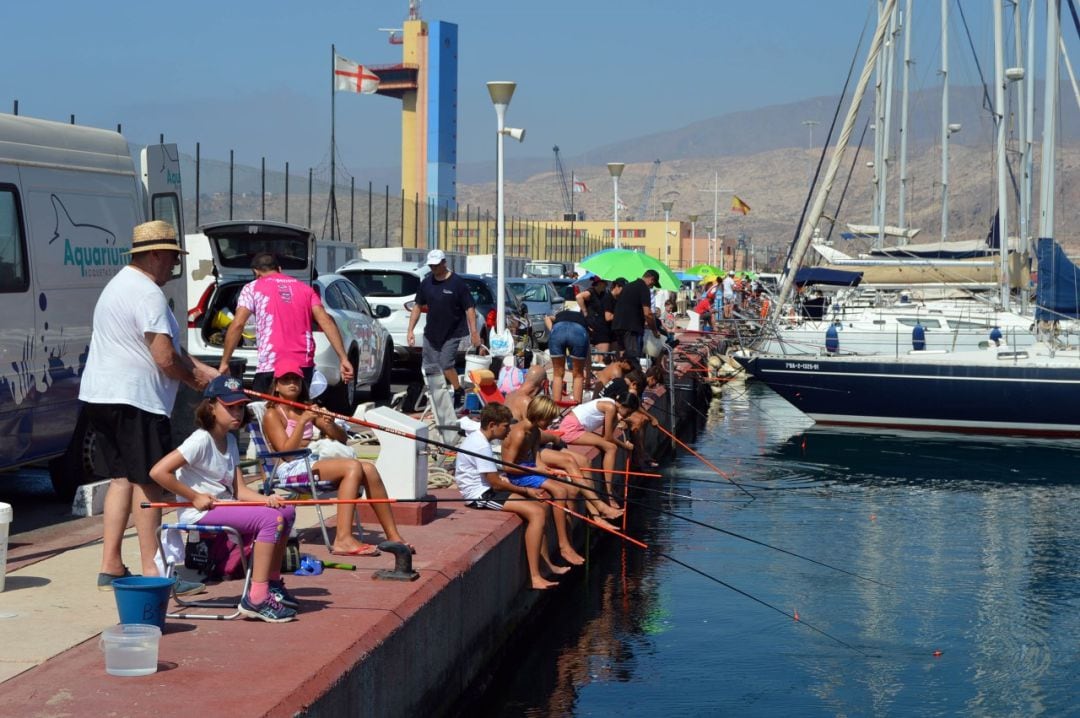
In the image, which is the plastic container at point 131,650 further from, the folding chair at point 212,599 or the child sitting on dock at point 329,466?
the child sitting on dock at point 329,466

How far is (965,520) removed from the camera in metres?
17.1

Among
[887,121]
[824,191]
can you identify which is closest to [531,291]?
[824,191]

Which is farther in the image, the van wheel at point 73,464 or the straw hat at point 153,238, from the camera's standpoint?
the van wheel at point 73,464

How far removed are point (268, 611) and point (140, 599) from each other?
2.55ft

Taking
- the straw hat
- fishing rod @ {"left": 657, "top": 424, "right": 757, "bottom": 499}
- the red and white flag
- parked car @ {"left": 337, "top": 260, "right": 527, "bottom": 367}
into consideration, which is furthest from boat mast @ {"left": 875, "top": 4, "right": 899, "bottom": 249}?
the straw hat

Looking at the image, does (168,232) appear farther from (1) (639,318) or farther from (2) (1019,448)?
(2) (1019,448)

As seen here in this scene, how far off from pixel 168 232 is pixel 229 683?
273cm

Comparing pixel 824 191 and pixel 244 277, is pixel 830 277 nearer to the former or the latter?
pixel 824 191

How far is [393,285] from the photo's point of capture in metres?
23.1

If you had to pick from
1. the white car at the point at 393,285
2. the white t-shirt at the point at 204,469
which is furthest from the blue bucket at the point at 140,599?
the white car at the point at 393,285

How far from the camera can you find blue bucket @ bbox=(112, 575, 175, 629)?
628cm

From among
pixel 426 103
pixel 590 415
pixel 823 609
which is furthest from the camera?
pixel 426 103

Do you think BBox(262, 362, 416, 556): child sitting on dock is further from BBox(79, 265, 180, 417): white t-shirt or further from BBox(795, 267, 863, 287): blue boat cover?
BBox(795, 267, 863, 287): blue boat cover

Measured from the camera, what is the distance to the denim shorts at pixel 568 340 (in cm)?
1802
